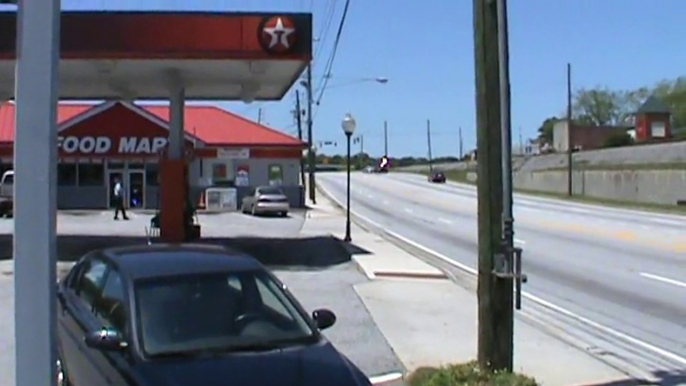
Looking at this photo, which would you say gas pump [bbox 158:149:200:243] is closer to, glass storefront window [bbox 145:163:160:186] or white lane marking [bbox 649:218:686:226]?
white lane marking [bbox 649:218:686:226]

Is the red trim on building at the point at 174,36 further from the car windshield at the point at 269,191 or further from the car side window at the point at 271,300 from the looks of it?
the car windshield at the point at 269,191

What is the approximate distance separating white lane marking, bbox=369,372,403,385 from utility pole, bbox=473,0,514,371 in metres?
1.38

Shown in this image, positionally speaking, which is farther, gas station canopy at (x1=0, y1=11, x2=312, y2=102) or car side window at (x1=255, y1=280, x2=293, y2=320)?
gas station canopy at (x1=0, y1=11, x2=312, y2=102)

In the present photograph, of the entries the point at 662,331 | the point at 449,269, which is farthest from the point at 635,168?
the point at 662,331

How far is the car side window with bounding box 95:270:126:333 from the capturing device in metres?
6.79

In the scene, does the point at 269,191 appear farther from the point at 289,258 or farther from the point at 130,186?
the point at 289,258

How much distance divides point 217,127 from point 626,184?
2655cm

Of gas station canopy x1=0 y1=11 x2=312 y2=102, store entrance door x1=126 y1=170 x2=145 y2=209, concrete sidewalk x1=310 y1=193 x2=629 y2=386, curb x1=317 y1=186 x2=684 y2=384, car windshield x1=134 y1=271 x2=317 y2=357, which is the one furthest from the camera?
store entrance door x1=126 y1=170 x2=145 y2=209

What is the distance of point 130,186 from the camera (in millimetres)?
50938

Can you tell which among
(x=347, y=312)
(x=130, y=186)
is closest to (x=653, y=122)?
(x=130, y=186)

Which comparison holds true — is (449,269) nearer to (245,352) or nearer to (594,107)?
(245,352)

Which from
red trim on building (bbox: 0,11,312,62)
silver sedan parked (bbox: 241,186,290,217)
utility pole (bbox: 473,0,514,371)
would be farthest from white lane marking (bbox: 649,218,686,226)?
utility pole (bbox: 473,0,514,371)

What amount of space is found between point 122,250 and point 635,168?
59013mm

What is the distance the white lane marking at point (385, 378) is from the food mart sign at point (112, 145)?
1611 inches
